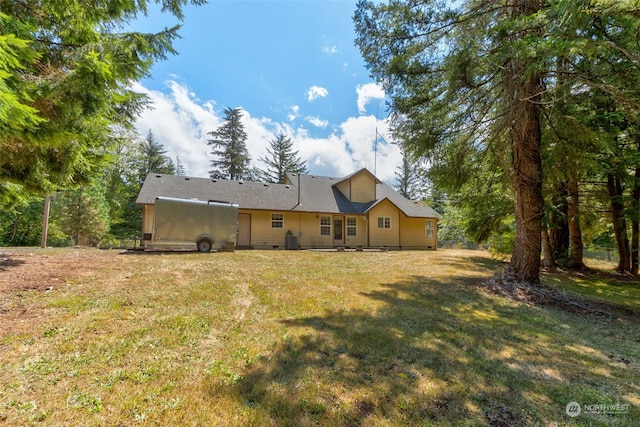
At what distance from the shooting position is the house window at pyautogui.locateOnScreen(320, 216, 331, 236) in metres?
19.0

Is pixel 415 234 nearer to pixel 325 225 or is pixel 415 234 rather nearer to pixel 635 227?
pixel 325 225

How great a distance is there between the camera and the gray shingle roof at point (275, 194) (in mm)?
16500

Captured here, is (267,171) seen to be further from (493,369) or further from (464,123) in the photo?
(493,369)

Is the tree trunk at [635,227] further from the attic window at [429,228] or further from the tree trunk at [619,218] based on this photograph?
the attic window at [429,228]

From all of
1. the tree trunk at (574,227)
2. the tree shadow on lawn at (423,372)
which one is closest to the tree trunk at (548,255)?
the tree trunk at (574,227)

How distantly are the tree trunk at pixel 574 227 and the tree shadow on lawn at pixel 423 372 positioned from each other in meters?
9.36

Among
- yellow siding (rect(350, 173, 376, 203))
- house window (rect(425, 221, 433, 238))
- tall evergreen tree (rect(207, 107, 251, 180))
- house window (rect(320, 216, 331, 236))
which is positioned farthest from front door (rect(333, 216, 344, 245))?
tall evergreen tree (rect(207, 107, 251, 180))

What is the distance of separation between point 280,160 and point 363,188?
18.3 m

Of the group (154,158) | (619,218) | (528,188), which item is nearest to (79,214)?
(154,158)

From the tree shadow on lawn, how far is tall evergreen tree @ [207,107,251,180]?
1225 inches

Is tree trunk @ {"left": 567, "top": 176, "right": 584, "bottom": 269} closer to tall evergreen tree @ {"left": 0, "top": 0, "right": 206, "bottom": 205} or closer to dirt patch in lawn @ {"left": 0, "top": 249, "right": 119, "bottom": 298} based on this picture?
tall evergreen tree @ {"left": 0, "top": 0, "right": 206, "bottom": 205}

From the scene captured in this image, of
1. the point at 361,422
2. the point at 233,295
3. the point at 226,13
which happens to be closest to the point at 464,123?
the point at 233,295

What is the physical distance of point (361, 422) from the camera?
2129mm

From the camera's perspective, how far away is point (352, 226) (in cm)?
1958
